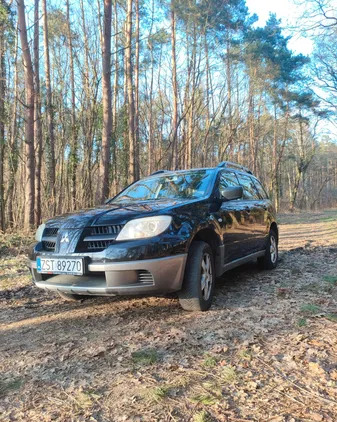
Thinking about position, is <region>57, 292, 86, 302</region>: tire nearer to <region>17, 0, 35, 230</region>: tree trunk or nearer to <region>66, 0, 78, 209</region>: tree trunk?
<region>17, 0, 35, 230</region>: tree trunk

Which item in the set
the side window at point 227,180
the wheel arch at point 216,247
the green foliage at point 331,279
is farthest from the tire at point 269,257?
the wheel arch at point 216,247

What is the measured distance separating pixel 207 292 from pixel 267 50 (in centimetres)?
2303

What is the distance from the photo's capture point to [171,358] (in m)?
2.76

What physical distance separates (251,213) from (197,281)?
6.89 ft

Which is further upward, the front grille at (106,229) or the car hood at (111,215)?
the car hood at (111,215)

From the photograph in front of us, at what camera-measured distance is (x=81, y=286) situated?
325 centimetres

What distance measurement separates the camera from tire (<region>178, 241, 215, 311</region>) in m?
3.51

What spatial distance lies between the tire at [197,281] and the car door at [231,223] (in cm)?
53

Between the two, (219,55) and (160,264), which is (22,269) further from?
(219,55)

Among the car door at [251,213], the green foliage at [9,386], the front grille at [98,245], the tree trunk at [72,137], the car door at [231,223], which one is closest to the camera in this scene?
the green foliage at [9,386]

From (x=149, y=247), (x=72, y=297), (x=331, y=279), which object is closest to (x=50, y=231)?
(x=72, y=297)

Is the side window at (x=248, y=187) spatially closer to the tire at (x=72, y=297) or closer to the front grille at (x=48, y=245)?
the tire at (x=72, y=297)

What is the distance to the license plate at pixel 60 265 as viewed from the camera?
3.27m

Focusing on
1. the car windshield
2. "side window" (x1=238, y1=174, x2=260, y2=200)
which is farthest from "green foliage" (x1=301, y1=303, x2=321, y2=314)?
"side window" (x1=238, y1=174, x2=260, y2=200)
